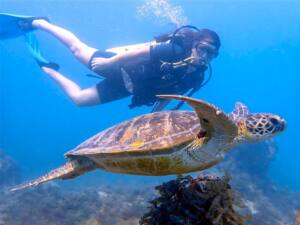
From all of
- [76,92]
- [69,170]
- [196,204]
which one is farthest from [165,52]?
[196,204]

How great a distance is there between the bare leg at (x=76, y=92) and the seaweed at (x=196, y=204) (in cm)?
642

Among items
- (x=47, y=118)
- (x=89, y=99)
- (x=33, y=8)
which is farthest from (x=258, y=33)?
(x=89, y=99)

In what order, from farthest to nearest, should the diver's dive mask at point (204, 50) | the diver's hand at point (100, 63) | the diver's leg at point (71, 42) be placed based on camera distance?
the diver's leg at point (71, 42), the diver's hand at point (100, 63), the diver's dive mask at point (204, 50)

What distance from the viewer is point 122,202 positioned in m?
10.0

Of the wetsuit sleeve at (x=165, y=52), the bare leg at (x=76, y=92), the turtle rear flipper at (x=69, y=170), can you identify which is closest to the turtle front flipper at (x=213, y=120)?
the turtle rear flipper at (x=69, y=170)

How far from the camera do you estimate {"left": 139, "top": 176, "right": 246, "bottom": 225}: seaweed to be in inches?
120

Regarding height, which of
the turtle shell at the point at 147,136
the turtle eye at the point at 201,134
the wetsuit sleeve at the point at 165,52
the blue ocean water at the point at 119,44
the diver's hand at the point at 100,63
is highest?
the blue ocean water at the point at 119,44

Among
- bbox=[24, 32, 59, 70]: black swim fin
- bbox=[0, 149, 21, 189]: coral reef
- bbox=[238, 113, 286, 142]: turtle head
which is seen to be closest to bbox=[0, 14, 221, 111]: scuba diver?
bbox=[24, 32, 59, 70]: black swim fin

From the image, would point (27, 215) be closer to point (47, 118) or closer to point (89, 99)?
point (89, 99)

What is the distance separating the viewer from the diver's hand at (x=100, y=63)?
8559mm

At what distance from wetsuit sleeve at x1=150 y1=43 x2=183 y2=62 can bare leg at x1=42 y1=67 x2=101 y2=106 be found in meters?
2.50

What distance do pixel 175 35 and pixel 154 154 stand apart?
4865 mm

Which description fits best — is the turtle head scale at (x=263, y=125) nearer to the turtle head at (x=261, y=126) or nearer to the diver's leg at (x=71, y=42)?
the turtle head at (x=261, y=126)

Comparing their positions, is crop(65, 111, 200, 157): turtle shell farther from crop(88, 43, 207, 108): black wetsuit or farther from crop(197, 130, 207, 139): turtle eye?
crop(88, 43, 207, 108): black wetsuit
